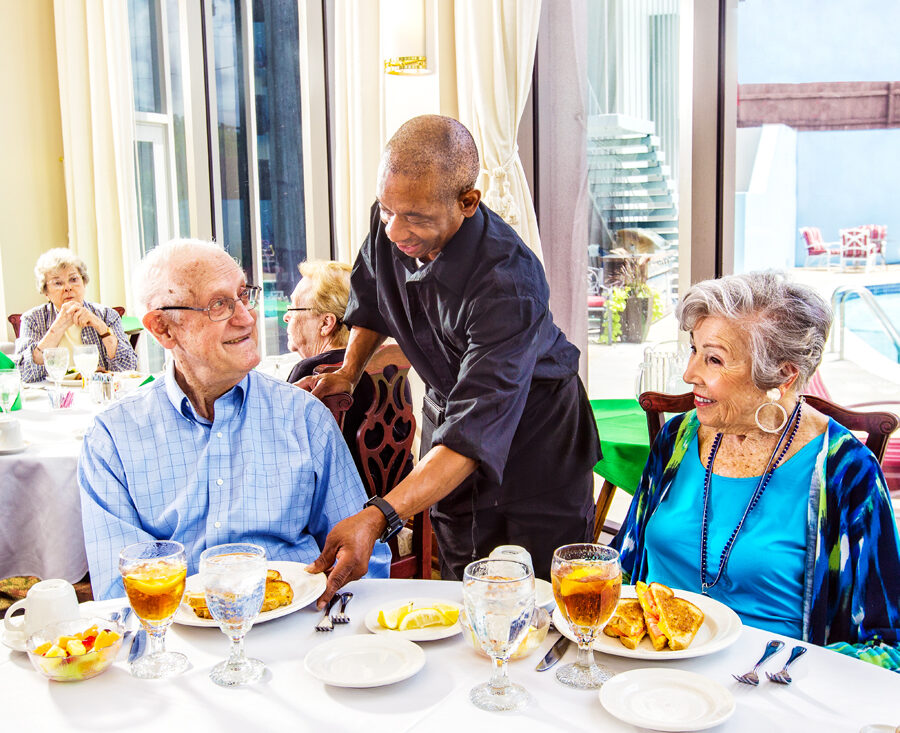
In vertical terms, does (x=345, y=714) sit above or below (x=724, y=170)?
below

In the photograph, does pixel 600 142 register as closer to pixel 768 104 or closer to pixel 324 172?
pixel 768 104

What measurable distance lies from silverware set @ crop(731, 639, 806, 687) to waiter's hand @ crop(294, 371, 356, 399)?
1283 millimetres

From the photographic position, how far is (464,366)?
5.80 feet

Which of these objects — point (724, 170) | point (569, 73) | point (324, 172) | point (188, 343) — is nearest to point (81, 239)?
point (324, 172)

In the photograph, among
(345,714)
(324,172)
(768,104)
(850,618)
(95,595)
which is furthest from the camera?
(324,172)

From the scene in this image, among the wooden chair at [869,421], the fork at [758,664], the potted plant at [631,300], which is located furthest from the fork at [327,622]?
the potted plant at [631,300]

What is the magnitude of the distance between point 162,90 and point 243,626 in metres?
6.83

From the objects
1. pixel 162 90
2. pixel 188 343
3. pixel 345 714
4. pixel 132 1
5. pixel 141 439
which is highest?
pixel 132 1

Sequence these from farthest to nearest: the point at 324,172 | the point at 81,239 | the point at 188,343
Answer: the point at 81,239, the point at 324,172, the point at 188,343

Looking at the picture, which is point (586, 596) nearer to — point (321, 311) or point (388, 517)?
point (388, 517)

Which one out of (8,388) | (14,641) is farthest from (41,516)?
(14,641)

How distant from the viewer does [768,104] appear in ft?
12.0

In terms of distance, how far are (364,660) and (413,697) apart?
0.11 meters

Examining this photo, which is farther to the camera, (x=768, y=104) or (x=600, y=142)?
(x=600, y=142)
